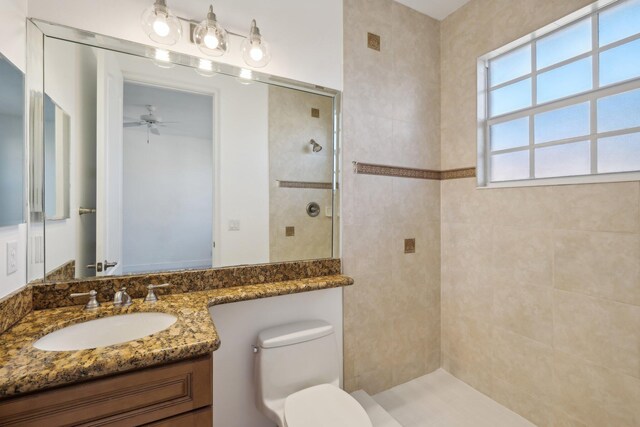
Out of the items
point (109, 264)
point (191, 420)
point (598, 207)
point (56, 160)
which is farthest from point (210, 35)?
point (598, 207)

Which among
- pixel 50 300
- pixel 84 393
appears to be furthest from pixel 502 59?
pixel 50 300

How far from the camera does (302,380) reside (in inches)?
58.2

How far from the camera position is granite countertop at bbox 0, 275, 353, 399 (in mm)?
750

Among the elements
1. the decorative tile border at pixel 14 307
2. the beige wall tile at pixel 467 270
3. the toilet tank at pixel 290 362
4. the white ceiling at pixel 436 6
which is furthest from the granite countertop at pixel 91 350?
the white ceiling at pixel 436 6

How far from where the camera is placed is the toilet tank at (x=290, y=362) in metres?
1.42

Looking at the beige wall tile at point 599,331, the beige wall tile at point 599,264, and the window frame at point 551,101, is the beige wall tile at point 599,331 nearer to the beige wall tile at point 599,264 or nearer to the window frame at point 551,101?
the beige wall tile at point 599,264

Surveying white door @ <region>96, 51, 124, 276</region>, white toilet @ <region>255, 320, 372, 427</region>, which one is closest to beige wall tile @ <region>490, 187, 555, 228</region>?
white toilet @ <region>255, 320, 372, 427</region>

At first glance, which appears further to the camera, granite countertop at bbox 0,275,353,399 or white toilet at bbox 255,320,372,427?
white toilet at bbox 255,320,372,427

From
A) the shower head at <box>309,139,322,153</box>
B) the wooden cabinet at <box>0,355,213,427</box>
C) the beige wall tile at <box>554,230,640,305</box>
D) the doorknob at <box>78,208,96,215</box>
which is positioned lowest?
the wooden cabinet at <box>0,355,213,427</box>

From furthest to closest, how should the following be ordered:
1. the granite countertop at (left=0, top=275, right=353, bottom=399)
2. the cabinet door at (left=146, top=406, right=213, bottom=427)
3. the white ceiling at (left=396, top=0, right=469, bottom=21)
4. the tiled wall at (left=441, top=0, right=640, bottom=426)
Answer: the white ceiling at (left=396, top=0, right=469, bottom=21)
the tiled wall at (left=441, top=0, right=640, bottom=426)
the cabinet door at (left=146, top=406, right=213, bottom=427)
the granite countertop at (left=0, top=275, right=353, bottom=399)

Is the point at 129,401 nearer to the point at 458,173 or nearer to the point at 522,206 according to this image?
the point at 522,206

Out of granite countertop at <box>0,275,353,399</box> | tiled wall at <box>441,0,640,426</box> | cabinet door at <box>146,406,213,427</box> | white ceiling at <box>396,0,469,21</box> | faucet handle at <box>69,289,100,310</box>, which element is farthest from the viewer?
white ceiling at <box>396,0,469,21</box>

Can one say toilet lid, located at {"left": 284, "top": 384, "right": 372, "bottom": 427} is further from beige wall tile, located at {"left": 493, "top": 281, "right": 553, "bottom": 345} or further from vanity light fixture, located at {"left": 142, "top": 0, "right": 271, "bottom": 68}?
vanity light fixture, located at {"left": 142, "top": 0, "right": 271, "bottom": 68}

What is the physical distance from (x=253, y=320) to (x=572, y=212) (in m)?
1.81
